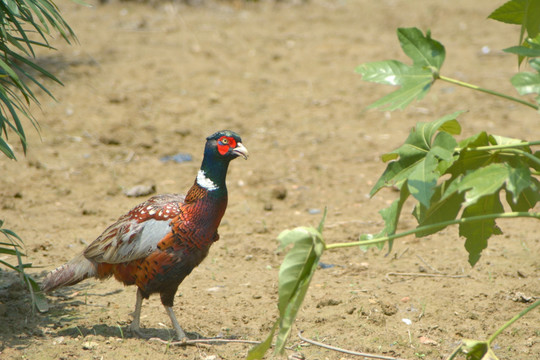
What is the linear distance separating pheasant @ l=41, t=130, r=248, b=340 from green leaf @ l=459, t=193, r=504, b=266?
1.36 metres

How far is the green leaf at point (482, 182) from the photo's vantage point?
2.43 meters

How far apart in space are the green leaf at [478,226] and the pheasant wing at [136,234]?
165cm

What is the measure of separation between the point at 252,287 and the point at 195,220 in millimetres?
976

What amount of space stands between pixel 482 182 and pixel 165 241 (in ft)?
6.31

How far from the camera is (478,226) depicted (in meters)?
3.16

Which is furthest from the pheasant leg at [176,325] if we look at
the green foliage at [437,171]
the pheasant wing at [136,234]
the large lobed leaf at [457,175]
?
the large lobed leaf at [457,175]

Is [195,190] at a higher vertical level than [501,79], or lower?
higher

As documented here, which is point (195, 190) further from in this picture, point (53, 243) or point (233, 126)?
point (233, 126)

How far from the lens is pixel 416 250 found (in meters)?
5.04

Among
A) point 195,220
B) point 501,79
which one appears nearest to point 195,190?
point 195,220

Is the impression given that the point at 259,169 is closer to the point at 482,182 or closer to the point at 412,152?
the point at 412,152

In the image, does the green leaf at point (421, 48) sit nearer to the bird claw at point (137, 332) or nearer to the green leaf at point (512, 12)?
the green leaf at point (512, 12)

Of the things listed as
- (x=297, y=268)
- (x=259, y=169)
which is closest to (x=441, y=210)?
(x=297, y=268)

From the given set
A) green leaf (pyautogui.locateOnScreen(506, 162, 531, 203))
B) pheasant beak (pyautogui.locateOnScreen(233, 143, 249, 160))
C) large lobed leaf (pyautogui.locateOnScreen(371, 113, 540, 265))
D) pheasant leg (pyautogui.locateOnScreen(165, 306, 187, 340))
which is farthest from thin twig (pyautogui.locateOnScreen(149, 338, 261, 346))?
green leaf (pyautogui.locateOnScreen(506, 162, 531, 203))
